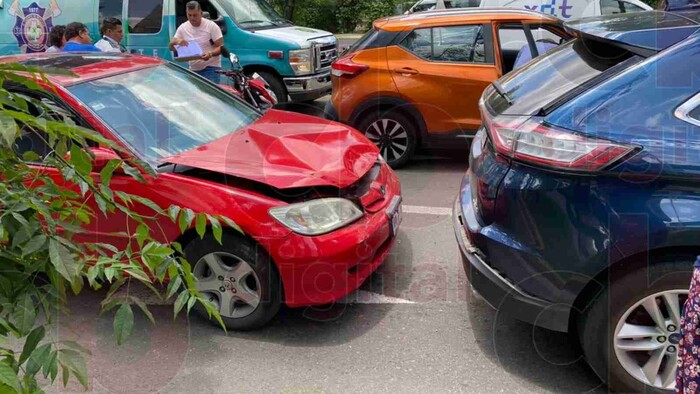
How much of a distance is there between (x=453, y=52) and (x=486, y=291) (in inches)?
149

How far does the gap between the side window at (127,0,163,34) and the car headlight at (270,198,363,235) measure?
248 inches

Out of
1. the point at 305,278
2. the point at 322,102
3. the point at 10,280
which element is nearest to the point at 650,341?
the point at 305,278

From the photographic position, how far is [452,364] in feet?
10.3

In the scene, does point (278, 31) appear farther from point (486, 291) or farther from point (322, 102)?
point (486, 291)

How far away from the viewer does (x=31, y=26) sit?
9.02 m

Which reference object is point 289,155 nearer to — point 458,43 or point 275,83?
point 458,43

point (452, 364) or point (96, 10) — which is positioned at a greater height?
point (96, 10)

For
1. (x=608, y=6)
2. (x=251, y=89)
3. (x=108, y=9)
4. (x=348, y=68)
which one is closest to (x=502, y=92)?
(x=348, y=68)

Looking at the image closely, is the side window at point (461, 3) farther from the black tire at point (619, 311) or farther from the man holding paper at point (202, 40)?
the black tire at point (619, 311)

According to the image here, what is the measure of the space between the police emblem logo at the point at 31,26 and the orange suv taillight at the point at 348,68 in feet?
16.6

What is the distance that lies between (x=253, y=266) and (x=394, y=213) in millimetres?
991

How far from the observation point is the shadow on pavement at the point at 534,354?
3004 mm

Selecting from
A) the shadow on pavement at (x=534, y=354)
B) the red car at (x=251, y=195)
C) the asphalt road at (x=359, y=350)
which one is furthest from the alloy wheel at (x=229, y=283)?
the shadow on pavement at (x=534, y=354)

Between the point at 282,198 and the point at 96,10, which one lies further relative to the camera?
→ the point at 96,10
